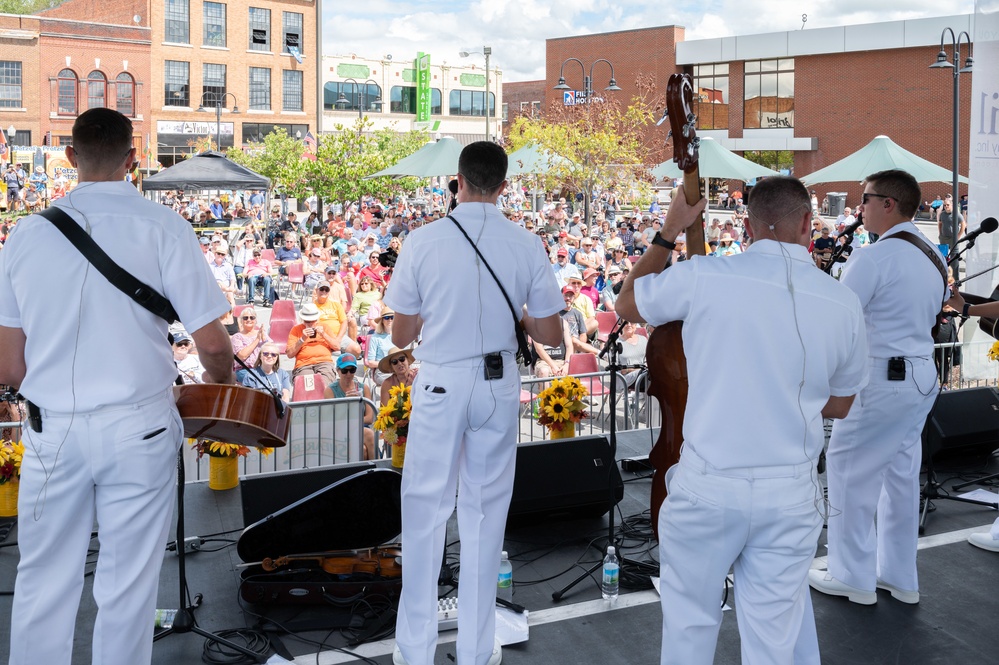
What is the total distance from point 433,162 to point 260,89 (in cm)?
4148

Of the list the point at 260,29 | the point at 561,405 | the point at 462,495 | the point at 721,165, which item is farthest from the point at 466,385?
the point at 260,29

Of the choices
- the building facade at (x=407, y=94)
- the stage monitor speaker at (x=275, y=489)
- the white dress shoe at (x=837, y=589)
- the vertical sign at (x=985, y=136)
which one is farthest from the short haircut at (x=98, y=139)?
the building facade at (x=407, y=94)

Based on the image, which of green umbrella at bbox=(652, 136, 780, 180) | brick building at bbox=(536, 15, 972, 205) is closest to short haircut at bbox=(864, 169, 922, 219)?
green umbrella at bbox=(652, 136, 780, 180)

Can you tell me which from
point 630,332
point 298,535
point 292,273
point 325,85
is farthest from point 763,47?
point 298,535

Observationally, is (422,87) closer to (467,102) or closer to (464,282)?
(467,102)

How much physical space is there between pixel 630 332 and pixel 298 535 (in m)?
6.36

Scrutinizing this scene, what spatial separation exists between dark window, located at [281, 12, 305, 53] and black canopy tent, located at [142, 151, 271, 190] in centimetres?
4263

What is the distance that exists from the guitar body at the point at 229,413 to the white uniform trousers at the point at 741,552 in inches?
60.6

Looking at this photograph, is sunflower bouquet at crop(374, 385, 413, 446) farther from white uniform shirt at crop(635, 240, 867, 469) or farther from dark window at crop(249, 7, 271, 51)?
dark window at crop(249, 7, 271, 51)

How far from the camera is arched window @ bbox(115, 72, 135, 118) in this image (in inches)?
1955

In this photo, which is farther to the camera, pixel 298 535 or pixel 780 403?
pixel 298 535

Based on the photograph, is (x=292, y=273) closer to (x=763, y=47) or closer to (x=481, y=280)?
(x=481, y=280)

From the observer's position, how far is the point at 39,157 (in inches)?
1334

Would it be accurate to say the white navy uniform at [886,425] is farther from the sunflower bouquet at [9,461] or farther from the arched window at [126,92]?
the arched window at [126,92]
